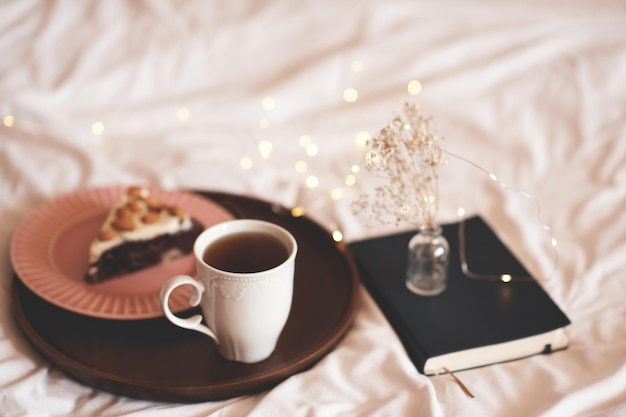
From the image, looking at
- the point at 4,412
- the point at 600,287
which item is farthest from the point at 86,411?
the point at 600,287

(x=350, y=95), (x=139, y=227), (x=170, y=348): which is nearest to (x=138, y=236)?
(x=139, y=227)

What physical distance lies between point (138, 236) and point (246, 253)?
27cm

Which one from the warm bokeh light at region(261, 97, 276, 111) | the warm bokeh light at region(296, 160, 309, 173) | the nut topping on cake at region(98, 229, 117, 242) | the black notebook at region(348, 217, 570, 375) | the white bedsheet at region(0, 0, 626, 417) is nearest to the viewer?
the black notebook at region(348, 217, 570, 375)

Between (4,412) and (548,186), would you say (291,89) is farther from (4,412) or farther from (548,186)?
(4,412)

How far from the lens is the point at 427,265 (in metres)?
1.02

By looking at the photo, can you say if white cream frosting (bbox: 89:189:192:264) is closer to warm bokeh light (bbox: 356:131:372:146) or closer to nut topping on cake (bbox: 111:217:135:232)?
nut topping on cake (bbox: 111:217:135:232)

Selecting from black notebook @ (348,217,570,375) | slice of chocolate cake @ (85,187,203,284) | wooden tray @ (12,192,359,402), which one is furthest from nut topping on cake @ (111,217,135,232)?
black notebook @ (348,217,570,375)

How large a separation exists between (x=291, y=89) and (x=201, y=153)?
26cm

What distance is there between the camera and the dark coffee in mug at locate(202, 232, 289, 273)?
2.71ft

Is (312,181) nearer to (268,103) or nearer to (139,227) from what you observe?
(268,103)

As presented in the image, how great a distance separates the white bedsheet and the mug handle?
424 mm

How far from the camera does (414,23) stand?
1567 millimetres

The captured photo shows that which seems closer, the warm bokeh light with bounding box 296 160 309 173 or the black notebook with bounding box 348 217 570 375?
the black notebook with bounding box 348 217 570 375

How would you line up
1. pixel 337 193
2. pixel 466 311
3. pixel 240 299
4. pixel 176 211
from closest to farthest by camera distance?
pixel 240 299 < pixel 466 311 < pixel 176 211 < pixel 337 193
